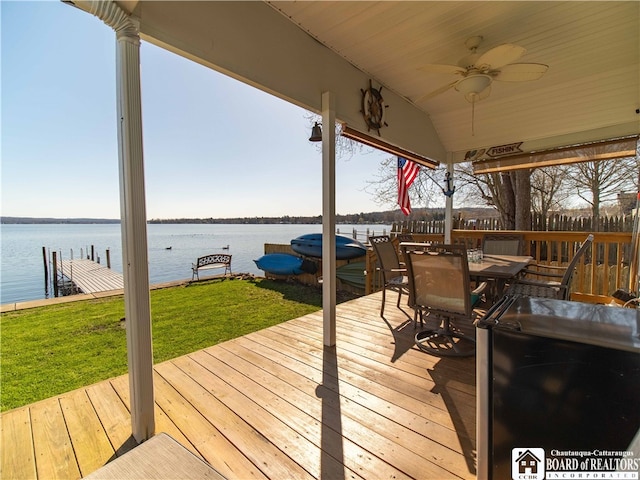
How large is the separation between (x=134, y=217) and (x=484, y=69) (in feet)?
9.87

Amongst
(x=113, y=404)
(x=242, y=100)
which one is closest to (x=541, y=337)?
(x=113, y=404)

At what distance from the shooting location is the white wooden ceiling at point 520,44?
231 centimetres

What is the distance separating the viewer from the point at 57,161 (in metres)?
6.54

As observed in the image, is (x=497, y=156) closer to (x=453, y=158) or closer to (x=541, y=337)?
(x=453, y=158)

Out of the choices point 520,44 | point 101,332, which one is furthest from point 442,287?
point 101,332

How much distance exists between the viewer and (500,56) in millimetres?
2279

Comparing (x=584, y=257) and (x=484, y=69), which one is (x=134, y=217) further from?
(x=584, y=257)

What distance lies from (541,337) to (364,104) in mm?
3022

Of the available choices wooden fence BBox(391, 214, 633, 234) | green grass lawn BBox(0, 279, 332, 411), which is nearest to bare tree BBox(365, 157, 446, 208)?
wooden fence BBox(391, 214, 633, 234)

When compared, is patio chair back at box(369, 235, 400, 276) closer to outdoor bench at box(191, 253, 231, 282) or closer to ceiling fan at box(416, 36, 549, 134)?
ceiling fan at box(416, 36, 549, 134)

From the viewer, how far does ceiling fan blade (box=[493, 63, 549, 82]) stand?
95.1 inches

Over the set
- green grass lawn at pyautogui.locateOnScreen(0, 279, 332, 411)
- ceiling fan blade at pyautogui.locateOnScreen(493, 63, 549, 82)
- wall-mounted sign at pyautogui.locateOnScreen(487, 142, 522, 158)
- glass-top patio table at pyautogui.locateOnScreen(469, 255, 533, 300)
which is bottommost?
green grass lawn at pyautogui.locateOnScreen(0, 279, 332, 411)

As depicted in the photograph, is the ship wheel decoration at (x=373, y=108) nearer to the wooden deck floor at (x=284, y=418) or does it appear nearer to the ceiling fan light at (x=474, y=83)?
Answer: the ceiling fan light at (x=474, y=83)

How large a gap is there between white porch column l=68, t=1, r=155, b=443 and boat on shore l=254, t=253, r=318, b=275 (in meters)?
6.68
